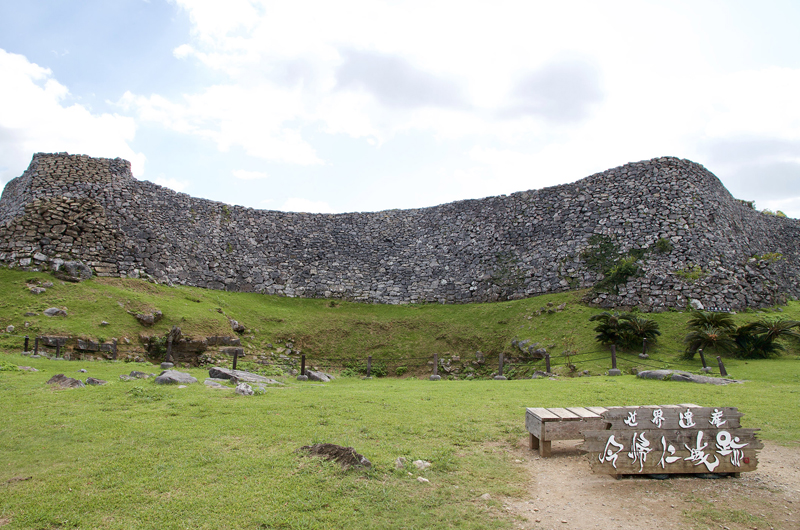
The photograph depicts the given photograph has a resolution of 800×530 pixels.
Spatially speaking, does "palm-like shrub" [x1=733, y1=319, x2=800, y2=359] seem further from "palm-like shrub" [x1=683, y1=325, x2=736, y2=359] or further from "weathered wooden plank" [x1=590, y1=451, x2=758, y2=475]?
"weathered wooden plank" [x1=590, y1=451, x2=758, y2=475]

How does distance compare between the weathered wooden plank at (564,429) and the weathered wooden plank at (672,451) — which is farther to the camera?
the weathered wooden plank at (564,429)

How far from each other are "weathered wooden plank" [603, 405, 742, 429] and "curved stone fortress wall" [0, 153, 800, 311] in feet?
63.8

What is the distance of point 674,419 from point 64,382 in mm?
13818

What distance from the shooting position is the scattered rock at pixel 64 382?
37.0ft

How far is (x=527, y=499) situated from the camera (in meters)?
5.62

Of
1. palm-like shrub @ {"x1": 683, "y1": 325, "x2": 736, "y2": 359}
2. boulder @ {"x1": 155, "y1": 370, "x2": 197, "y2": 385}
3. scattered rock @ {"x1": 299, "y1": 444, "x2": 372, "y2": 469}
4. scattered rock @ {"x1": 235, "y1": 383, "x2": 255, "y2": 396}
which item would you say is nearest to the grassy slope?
palm-like shrub @ {"x1": 683, "y1": 325, "x2": 736, "y2": 359}

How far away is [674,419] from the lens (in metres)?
6.16

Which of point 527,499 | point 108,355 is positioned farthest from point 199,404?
point 108,355

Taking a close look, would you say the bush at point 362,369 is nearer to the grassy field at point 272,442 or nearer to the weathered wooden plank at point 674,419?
the grassy field at point 272,442

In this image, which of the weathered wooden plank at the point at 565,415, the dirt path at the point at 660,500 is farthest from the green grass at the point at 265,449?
the weathered wooden plank at the point at 565,415

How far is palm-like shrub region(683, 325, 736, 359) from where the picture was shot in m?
17.9

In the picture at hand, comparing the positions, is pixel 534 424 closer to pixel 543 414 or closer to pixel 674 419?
pixel 543 414

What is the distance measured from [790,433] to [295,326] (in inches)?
926

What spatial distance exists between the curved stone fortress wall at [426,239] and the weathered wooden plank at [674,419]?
1946 centimetres
